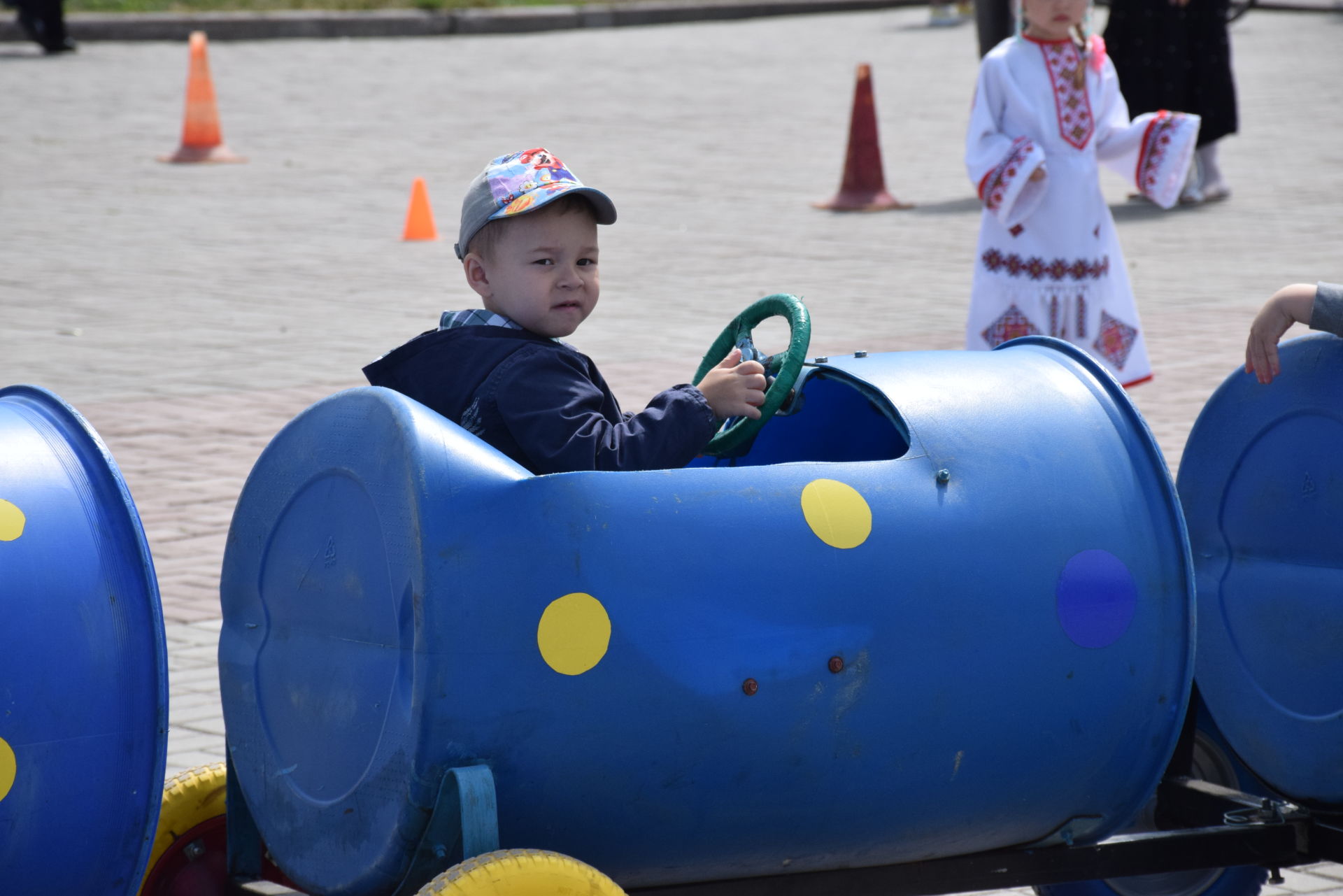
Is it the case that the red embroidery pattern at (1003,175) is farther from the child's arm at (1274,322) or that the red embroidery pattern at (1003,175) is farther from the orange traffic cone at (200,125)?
the orange traffic cone at (200,125)

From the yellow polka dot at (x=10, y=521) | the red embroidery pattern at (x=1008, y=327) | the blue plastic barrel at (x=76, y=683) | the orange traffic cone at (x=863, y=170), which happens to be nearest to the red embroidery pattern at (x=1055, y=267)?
the red embroidery pattern at (x=1008, y=327)

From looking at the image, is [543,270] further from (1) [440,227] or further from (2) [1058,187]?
(1) [440,227]

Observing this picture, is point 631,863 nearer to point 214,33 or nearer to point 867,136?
point 867,136

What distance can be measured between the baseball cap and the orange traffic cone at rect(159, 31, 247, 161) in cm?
1015

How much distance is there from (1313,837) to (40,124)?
1267 cm

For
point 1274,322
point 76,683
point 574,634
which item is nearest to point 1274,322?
point 1274,322

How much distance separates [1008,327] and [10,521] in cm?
322

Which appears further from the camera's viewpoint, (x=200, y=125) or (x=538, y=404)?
(x=200, y=125)

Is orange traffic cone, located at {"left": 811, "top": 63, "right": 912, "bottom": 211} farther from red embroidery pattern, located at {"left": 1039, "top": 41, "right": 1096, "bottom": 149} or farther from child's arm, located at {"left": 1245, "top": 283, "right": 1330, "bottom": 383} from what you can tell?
child's arm, located at {"left": 1245, "top": 283, "right": 1330, "bottom": 383}

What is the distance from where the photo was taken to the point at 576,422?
7.91 ft

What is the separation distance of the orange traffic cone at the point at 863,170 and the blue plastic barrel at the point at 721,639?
321 inches

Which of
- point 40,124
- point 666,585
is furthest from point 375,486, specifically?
point 40,124

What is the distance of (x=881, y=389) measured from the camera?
2.52 meters

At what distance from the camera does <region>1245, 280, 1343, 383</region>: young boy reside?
273 cm
